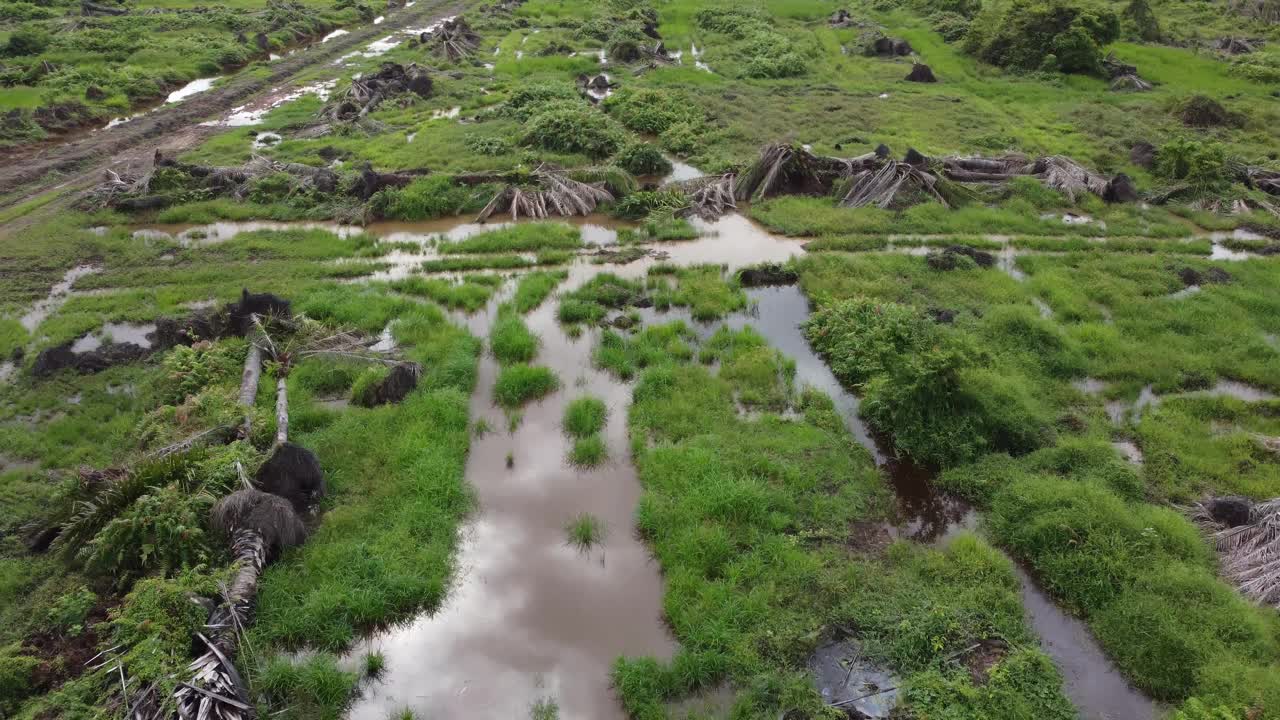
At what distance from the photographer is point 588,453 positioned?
10.6 metres

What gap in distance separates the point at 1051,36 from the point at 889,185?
53.5 feet

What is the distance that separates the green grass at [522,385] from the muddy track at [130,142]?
53.2 ft

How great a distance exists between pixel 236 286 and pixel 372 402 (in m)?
5.91

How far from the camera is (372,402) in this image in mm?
11398

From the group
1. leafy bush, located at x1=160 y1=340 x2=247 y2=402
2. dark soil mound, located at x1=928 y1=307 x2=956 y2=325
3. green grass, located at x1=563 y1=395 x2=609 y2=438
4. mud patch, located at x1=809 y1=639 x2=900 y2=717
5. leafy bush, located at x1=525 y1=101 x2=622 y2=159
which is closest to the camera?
mud patch, located at x1=809 y1=639 x2=900 y2=717

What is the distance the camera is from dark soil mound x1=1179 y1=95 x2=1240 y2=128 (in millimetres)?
22531

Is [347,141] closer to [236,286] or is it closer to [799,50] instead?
[236,286]

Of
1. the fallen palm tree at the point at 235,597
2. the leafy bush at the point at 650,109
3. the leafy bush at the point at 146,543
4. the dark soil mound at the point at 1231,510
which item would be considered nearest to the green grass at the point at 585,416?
the fallen palm tree at the point at 235,597

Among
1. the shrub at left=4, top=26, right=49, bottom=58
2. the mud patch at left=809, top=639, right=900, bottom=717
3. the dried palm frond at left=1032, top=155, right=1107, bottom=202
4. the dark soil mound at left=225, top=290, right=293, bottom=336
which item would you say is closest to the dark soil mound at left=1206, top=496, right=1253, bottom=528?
the mud patch at left=809, top=639, right=900, bottom=717

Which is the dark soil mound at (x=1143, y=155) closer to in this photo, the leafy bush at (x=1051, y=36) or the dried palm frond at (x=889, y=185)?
the dried palm frond at (x=889, y=185)

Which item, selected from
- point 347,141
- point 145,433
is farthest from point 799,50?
point 145,433

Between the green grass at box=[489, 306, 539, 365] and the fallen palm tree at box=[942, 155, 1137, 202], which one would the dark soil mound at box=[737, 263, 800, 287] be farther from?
the fallen palm tree at box=[942, 155, 1137, 202]

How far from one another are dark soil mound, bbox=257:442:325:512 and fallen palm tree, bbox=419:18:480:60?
27.3 m

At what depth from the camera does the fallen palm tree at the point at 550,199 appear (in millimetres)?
18312
